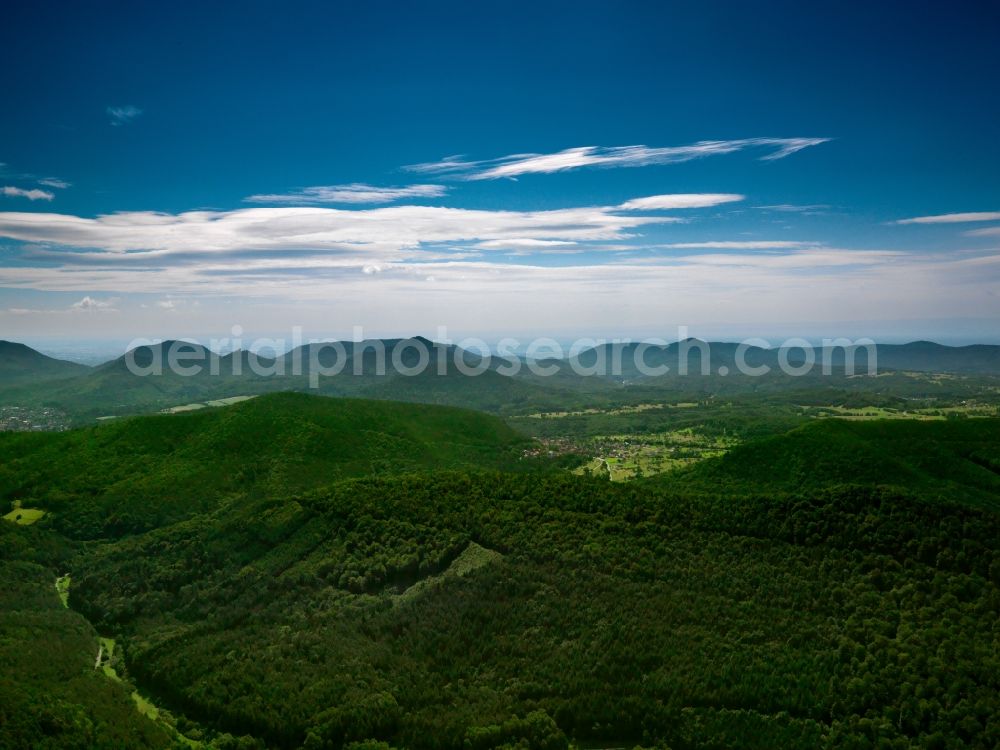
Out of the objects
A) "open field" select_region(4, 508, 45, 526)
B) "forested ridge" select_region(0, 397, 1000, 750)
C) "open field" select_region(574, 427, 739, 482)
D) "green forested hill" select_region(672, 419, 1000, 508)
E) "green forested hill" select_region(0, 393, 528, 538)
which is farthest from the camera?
"open field" select_region(574, 427, 739, 482)

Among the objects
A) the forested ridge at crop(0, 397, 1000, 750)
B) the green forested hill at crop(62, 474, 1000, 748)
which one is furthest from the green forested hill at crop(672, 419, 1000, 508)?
the green forested hill at crop(62, 474, 1000, 748)

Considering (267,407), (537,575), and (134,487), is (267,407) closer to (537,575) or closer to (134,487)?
(134,487)

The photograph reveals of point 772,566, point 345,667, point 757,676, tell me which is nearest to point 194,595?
point 345,667

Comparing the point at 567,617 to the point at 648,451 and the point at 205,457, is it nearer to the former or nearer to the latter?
the point at 205,457

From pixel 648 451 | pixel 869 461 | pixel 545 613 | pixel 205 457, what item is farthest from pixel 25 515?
pixel 869 461

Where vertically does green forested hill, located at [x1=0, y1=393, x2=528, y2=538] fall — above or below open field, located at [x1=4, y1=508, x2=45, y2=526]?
above

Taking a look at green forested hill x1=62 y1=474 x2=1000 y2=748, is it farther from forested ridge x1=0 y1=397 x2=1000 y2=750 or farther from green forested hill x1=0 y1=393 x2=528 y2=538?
green forested hill x1=0 y1=393 x2=528 y2=538
